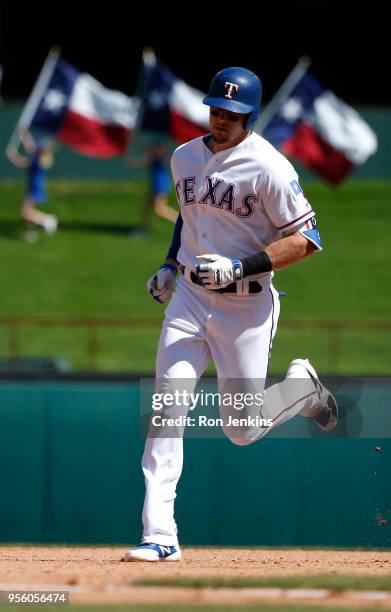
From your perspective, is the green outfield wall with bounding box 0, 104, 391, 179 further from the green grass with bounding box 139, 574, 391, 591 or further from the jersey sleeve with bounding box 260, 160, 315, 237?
the green grass with bounding box 139, 574, 391, 591

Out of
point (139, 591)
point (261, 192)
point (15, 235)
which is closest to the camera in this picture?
point (139, 591)

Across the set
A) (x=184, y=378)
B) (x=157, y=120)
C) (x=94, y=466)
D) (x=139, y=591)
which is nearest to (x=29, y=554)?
(x=184, y=378)

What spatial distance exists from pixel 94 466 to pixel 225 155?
442cm

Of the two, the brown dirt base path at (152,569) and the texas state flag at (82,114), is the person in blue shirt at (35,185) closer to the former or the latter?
the texas state flag at (82,114)

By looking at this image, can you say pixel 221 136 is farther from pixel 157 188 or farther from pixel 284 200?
pixel 157 188

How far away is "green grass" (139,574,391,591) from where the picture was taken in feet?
17.7

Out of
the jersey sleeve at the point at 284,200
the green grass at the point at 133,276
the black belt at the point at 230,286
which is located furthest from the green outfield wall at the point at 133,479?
the green grass at the point at 133,276

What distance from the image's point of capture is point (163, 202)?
22.6 meters

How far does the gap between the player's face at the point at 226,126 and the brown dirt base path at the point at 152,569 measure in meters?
2.03

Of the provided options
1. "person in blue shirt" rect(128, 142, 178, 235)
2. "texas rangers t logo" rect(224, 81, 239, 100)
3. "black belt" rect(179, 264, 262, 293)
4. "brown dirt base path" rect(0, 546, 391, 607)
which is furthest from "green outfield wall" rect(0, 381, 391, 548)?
"person in blue shirt" rect(128, 142, 178, 235)

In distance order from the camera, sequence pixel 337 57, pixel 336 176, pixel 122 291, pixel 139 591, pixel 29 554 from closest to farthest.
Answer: pixel 139 591, pixel 29 554, pixel 336 176, pixel 122 291, pixel 337 57

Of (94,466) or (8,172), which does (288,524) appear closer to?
(94,466)

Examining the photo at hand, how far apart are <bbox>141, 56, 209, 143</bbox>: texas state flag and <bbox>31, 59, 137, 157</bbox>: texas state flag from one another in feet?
1.23

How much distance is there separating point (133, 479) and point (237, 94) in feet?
15.0
